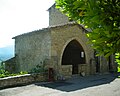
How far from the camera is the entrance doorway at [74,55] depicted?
1788 centimetres

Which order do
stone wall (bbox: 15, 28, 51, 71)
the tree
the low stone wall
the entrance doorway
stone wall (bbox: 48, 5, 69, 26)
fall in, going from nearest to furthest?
the tree → the low stone wall → stone wall (bbox: 15, 28, 51, 71) → the entrance doorway → stone wall (bbox: 48, 5, 69, 26)

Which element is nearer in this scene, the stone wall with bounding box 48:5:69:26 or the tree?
the tree

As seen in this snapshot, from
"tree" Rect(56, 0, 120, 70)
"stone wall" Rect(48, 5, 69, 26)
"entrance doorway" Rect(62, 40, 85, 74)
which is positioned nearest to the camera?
"tree" Rect(56, 0, 120, 70)

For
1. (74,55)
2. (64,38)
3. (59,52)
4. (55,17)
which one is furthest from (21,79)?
(55,17)

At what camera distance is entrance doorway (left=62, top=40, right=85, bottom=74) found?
58.6 feet

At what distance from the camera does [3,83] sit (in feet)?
38.1

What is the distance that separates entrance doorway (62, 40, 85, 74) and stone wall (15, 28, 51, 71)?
264 cm

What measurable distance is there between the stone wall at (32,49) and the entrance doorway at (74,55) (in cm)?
264

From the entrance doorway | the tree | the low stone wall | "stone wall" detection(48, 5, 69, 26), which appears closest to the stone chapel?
the entrance doorway

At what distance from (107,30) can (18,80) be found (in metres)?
9.63

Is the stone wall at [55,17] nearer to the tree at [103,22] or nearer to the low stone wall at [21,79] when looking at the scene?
the low stone wall at [21,79]

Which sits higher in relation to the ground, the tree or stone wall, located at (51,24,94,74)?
stone wall, located at (51,24,94,74)

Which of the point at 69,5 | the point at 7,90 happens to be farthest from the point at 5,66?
the point at 69,5

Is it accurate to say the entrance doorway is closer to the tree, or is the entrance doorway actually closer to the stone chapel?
the stone chapel
